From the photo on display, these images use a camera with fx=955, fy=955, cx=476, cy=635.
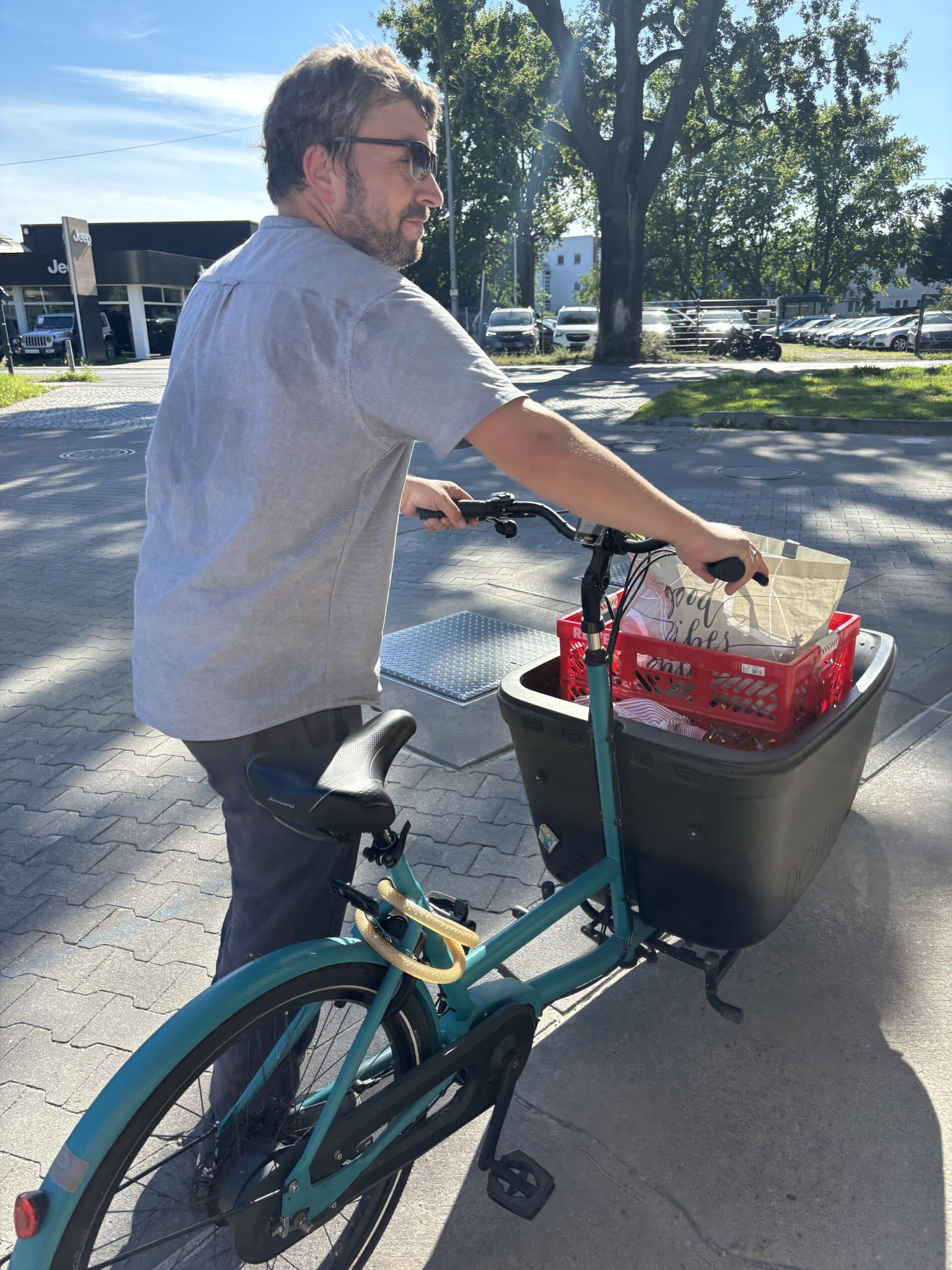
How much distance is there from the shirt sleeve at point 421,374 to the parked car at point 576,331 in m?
29.1

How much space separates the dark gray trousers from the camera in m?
1.80

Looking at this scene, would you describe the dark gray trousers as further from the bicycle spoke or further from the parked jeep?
the parked jeep

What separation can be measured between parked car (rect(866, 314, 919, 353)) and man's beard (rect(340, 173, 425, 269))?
38629 mm

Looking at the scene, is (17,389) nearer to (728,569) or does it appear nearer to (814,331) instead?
(728,569)

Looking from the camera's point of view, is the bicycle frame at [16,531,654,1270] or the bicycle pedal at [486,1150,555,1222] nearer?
the bicycle frame at [16,531,654,1270]

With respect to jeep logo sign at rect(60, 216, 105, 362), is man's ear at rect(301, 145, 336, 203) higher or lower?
lower

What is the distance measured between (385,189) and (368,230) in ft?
0.24

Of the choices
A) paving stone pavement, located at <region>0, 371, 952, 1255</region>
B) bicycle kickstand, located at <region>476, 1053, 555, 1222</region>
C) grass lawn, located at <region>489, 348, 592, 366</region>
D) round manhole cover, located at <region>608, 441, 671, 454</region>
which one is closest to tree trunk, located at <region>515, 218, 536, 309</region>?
grass lawn, located at <region>489, 348, 592, 366</region>

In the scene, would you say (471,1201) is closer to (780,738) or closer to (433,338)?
(780,738)

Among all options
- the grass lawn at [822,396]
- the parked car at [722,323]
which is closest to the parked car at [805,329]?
the parked car at [722,323]

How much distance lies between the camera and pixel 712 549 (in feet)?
5.79

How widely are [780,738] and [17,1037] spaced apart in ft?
6.78

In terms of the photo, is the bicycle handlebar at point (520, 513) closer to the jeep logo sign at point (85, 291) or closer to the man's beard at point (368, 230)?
the man's beard at point (368, 230)

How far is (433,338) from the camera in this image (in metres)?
1.53
